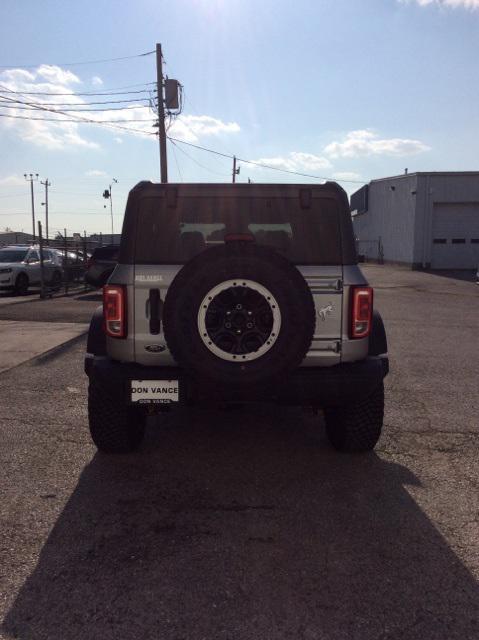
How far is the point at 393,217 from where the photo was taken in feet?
128

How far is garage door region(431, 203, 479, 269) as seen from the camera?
3334 centimetres

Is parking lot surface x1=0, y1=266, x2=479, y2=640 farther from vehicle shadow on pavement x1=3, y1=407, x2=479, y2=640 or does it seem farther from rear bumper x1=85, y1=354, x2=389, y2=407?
rear bumper x1=85, y1=354, x2=389, y2=407

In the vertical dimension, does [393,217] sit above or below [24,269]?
above

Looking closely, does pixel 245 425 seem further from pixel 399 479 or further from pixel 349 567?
pixel 349 567

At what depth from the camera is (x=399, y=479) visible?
3.88 meters

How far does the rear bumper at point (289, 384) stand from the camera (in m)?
3.48

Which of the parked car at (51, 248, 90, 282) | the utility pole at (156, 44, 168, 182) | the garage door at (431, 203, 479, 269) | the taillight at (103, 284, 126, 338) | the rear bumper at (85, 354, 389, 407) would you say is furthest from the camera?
the garage door at (431, 203, 479, 269)

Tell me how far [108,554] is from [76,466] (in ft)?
4.26

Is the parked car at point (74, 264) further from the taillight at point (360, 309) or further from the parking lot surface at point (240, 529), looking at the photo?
the taillight at point (360, 309)

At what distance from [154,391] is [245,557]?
1176mm

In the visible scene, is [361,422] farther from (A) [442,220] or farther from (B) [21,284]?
(A) [442,220]

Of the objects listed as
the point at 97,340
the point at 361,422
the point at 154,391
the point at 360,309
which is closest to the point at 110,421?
the point at 97,340

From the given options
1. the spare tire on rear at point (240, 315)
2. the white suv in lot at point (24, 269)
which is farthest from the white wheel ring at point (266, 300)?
the white suv in lot at point (24, 269)

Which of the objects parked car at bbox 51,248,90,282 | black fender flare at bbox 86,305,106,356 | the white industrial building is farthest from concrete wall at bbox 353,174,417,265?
black fender flare at bbox 86,305,106,356
